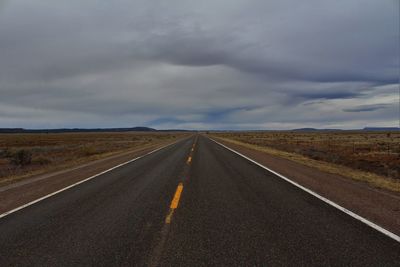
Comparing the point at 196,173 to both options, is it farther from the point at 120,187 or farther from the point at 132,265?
the point at 132,265

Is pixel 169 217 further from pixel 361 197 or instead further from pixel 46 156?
pixel 46 156

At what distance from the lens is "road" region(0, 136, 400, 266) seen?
12.3 ft

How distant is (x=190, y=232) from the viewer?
4652mm

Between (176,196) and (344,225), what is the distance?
3.97m

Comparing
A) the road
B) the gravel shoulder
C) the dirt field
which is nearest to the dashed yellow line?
the road

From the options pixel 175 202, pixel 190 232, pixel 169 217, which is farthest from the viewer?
pixel 175 202

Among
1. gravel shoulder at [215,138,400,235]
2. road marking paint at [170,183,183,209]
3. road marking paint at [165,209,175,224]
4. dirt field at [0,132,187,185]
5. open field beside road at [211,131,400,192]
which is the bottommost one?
dirt field at [0,132,187,185]

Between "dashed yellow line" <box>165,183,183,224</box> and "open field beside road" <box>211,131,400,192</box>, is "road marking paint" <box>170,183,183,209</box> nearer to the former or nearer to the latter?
"dashed yellow line" <box>165,183,183,224</box>

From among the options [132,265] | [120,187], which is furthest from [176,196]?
[132,265]

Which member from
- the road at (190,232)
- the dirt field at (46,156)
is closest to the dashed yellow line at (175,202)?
the road at (190,232)

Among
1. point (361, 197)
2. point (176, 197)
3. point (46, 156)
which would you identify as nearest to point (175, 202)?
point (176, 197)

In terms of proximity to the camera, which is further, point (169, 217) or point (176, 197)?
point (176, 197)

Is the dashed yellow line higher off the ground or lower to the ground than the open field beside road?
higher

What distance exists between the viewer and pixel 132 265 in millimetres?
3559
